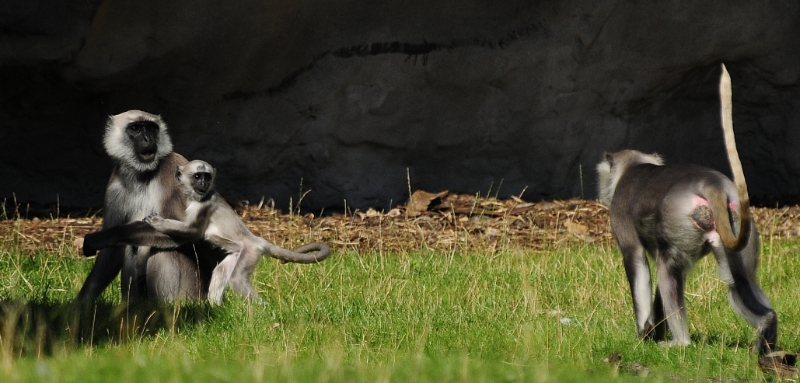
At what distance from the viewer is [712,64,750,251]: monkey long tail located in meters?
5.44

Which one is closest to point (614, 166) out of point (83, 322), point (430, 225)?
point (83, 322)

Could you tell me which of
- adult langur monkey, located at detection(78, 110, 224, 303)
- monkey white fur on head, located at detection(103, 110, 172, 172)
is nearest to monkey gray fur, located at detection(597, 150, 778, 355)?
adult langur monkey, located at detection(78, 110, 224, 303)

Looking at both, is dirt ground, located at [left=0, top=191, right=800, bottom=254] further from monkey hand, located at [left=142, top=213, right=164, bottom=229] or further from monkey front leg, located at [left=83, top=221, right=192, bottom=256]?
monkey hand, located at [left=142, top=213, right=164, bottom=229]

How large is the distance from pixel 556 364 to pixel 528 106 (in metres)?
7.29

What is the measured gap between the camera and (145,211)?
8562 mm

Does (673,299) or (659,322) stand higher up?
(673,299)

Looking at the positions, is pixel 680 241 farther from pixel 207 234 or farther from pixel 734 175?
pixel 207 234

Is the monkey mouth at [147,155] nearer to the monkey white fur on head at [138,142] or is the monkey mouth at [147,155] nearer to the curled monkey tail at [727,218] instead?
the monkey white fur on head at [138,142]

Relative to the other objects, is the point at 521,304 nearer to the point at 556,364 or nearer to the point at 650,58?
the point at 556,364

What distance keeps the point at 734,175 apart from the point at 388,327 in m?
2.56

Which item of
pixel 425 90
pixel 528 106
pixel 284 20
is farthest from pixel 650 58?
pixel 284 20

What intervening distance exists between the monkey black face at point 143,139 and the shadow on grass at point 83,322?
132 centimetres

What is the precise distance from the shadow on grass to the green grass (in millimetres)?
17

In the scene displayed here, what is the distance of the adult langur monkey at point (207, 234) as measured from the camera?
8.27 metres
